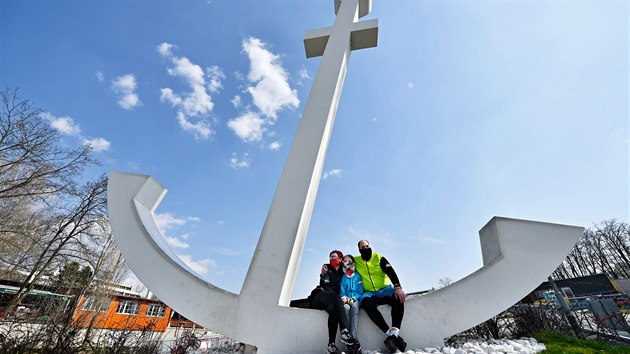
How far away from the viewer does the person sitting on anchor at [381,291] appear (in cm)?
278

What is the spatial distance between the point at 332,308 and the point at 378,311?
1.62 ft

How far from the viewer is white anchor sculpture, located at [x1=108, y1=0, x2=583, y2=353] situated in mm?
2891

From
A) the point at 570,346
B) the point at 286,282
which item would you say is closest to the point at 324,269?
the point at 286,282

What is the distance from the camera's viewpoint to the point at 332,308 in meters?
2.89

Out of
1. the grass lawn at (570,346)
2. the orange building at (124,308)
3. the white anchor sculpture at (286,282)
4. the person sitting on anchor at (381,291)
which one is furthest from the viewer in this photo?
the orange building at (124,308)

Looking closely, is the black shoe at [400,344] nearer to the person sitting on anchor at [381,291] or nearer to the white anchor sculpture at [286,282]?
the person sitting on anchor at [381,291]

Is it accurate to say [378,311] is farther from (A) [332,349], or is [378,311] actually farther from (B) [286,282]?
(B) [286,282]

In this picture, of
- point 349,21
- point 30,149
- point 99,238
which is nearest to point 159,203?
point 349,21

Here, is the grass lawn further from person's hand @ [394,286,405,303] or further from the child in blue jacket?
the child in blue jacket

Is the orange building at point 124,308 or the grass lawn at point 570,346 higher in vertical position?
the grass lawn at point 570,346

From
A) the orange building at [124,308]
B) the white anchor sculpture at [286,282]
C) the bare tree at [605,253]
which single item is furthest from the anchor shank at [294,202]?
the bare tree at [605,253]

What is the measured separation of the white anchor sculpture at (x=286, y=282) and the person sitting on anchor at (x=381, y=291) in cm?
11

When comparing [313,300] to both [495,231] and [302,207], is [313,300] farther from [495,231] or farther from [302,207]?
[495,231]

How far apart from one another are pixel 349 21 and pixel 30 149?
41.6 feet
